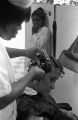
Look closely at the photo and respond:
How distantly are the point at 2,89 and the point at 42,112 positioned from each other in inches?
21.4

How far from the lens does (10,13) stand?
920 millimetres

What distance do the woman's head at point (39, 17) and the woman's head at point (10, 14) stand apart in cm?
96

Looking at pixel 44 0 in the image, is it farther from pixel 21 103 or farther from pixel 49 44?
pixel 21 103

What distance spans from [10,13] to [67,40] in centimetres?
110

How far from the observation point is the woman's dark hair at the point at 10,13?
35.7 inches

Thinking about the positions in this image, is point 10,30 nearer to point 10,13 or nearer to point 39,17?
point 10,13

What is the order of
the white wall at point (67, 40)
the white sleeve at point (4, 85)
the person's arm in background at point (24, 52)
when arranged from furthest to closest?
the white wall at point (67, 40) < the person's arm in background at point (24, 52) < the white sleeve at point (4, 85)

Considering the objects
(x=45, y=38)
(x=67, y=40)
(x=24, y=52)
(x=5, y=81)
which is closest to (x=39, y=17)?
(x=45, y=38)

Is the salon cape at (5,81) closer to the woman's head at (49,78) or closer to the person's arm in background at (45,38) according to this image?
the woman's head at (49,78)

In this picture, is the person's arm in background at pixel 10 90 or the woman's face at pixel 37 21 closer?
the person's arm in background at pixel 10 90

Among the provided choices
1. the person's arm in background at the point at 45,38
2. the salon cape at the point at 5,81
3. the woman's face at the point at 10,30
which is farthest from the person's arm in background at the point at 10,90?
the person's arm in background at the point at 45,38

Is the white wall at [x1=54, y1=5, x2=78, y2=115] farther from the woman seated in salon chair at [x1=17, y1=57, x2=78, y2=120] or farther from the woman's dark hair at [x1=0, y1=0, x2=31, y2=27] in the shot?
the woman's dark hair at [x1=0, y1=0, x2=31, y2=27]

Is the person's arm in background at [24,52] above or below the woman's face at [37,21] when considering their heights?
above

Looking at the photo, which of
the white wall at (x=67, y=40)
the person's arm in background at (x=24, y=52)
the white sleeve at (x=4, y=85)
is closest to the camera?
the white sleeve at (x=4, y=85)
